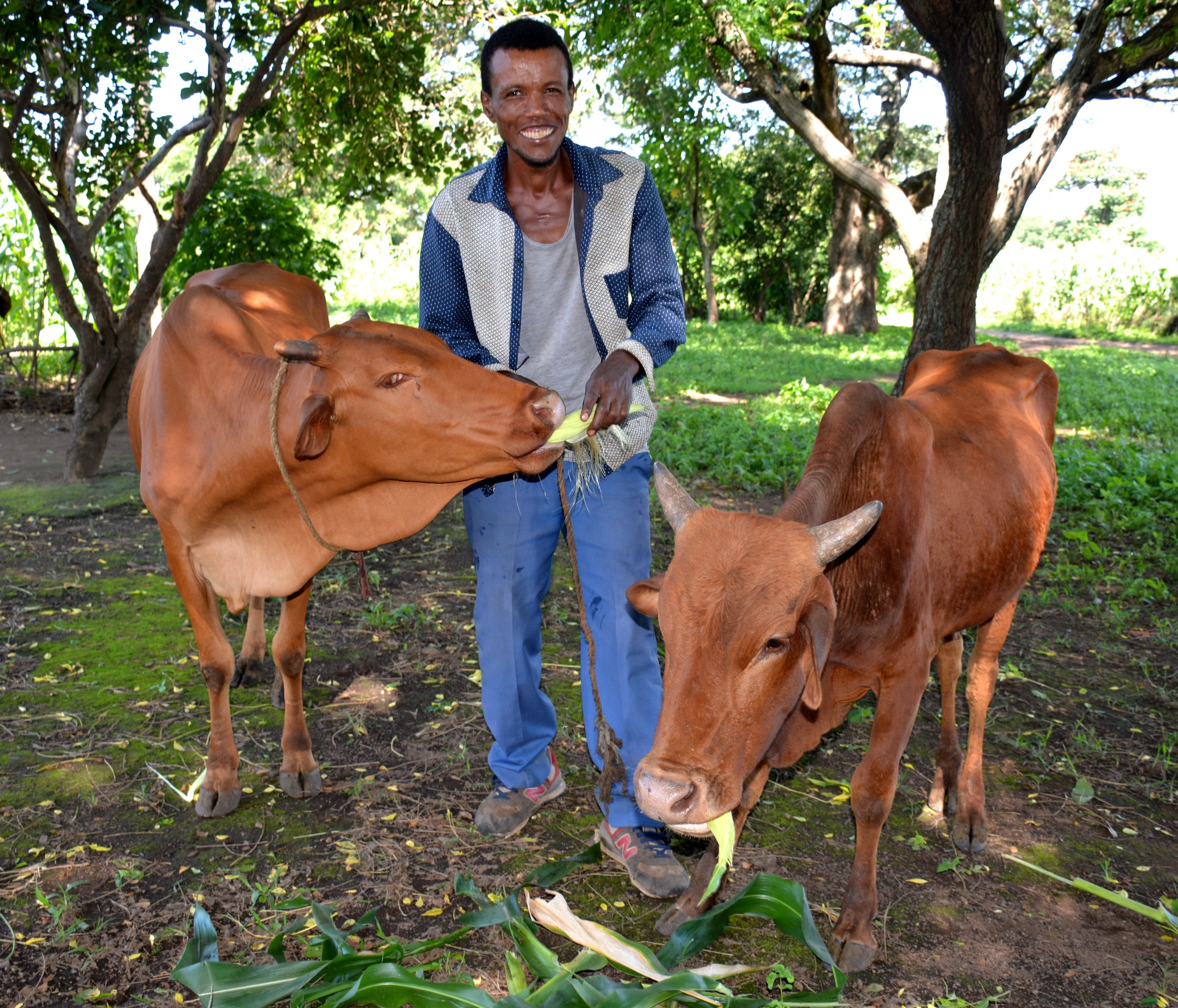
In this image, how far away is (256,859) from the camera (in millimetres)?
3191

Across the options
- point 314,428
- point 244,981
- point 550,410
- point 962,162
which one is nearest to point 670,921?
point 244,981

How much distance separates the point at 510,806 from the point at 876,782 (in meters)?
1.26

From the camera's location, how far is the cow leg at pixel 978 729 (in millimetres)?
3379

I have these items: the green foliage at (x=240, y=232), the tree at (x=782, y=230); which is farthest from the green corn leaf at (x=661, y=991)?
the tree at (x=782, y=230)

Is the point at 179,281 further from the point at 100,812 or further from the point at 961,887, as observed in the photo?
the point at 961,887

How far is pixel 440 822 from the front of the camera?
Result: 342 cm

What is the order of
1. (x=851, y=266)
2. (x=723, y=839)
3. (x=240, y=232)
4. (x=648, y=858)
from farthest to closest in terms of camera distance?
(x=851, y=266), (x=240, y=232), (x=648, y=858), (x=723, y=839)

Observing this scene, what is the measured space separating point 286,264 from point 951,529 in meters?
8.42

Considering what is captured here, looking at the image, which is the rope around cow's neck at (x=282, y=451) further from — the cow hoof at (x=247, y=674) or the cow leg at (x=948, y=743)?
the cow leg at (x=948, y=743)

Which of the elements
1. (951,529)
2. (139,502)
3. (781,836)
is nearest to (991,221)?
(951,529)

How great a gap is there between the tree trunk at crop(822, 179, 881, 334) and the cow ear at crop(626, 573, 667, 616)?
21637 millimetres

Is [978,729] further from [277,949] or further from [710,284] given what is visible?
[710,284]

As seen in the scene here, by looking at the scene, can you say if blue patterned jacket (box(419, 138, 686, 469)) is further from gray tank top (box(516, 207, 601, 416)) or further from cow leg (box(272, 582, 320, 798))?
cow leg (box(272, 582, 320, 798))

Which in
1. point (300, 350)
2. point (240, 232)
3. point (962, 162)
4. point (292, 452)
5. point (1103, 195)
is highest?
point (1103, 195)
